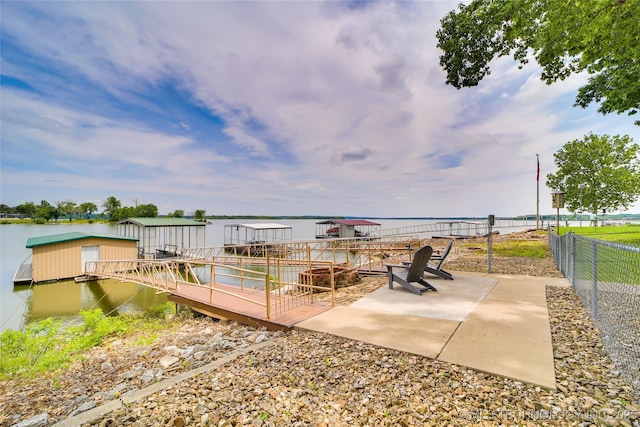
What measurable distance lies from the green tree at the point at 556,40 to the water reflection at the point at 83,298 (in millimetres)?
14956

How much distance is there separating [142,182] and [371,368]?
6283 centimetres

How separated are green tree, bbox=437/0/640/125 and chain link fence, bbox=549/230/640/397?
191 inches

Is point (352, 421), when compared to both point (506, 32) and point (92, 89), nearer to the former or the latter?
point (506, 32)

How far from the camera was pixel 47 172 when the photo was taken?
1603 inches

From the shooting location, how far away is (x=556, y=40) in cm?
689

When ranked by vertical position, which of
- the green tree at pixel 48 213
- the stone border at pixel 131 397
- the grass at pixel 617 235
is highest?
the green tree at pixel 48 213

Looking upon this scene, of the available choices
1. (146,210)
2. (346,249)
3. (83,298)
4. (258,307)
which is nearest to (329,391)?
(258,307)

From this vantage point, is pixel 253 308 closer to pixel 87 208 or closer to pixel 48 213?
pixel 48 213

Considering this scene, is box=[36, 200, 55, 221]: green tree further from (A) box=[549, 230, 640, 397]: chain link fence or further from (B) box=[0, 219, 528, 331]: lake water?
(A) box=[549, 230, 640, 397]: chain link fence

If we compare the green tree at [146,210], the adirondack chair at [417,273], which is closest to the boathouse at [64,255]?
the adirondack chair at [417,273]

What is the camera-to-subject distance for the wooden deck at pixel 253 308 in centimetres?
461

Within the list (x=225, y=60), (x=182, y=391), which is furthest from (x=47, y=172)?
(x=182, y=391)

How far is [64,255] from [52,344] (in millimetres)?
13938

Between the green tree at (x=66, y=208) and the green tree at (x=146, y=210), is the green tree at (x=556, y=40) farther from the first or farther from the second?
the green tree at (x=66, y=208)
